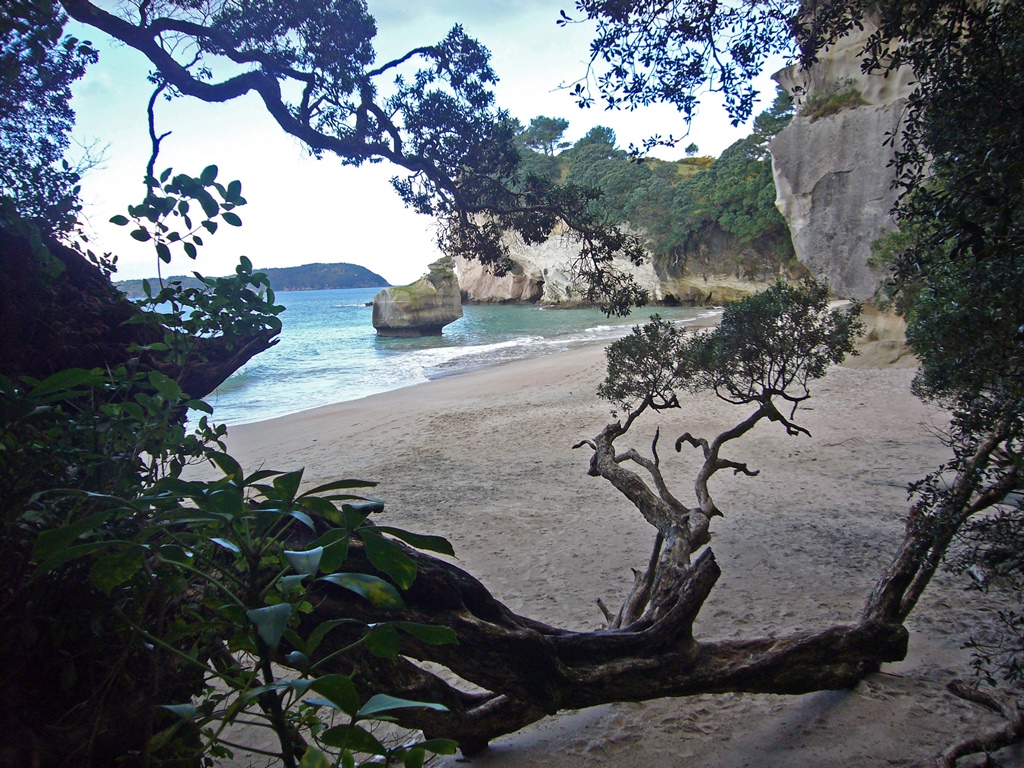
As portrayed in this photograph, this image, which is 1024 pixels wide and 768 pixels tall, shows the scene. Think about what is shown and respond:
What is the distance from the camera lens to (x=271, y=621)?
61 cm

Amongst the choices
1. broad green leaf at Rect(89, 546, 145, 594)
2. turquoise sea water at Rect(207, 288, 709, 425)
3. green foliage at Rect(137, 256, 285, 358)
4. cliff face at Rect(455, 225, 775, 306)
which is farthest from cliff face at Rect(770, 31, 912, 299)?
broad green leaf at Rect(89, 546, 145, 594)

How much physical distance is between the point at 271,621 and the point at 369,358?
78.6 feet

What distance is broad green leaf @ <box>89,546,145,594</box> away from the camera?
69 cm

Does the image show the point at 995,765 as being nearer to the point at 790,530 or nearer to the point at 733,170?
the point at 790,530

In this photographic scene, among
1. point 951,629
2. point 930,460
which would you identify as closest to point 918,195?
point 951,629

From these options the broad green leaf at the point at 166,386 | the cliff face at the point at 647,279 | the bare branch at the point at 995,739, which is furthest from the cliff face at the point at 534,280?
the broad green leaf at the point at 166,386

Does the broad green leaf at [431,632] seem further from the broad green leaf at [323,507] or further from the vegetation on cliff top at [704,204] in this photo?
the vegetation on cliff top at [704,204]

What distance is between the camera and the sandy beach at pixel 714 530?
103 inches

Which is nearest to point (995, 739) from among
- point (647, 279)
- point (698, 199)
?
point (698, 199)

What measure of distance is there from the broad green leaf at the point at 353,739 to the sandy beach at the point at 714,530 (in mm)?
2187

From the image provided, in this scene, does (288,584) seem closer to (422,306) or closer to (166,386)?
(166,386)

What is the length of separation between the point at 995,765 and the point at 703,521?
1925 millimetres

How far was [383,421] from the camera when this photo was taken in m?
11.4

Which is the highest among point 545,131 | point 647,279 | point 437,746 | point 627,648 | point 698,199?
point 545,131
